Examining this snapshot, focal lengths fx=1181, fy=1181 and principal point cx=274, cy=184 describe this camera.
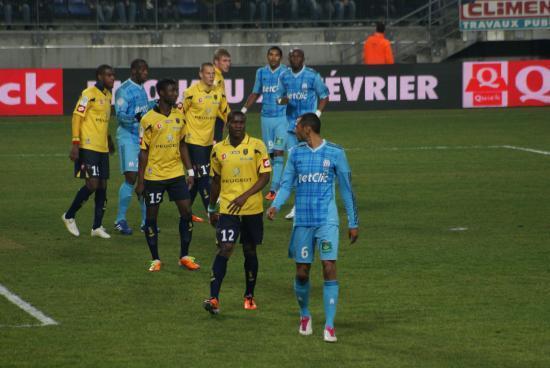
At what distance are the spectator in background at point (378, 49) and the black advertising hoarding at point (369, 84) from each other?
1.77 ft

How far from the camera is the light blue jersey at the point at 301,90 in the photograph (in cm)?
1872

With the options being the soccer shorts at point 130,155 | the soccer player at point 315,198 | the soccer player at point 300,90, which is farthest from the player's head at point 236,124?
the soccer player at point 300,90

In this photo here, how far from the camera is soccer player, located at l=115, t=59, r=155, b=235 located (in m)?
16.2

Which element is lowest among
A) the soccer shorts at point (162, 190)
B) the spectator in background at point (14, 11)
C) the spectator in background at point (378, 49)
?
the soccer shorts at point (162, 190)

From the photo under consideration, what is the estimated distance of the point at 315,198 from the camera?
34.3ft

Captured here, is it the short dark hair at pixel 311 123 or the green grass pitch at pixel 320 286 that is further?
the short dark hair at pixel 311 123

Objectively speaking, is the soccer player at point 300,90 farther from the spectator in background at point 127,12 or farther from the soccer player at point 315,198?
the spectator in background at point 127,12

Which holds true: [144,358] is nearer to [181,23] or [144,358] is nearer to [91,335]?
[91,335]

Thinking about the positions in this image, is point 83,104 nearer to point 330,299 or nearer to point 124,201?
point 124,201

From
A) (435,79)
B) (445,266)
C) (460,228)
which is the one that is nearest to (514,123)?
(435,79)

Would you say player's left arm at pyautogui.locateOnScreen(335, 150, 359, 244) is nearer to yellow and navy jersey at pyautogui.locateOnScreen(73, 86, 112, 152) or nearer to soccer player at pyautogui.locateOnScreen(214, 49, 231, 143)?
yellow and navy jersey at pyautogui.locateOnScreen(73, 86, 112, 152)

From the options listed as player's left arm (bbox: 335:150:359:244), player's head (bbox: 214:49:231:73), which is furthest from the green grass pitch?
player's head (bbox: 214:49:231:73)

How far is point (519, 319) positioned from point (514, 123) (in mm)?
21293

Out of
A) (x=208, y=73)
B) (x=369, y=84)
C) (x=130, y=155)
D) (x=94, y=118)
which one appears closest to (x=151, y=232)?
(x=94, y=118)
